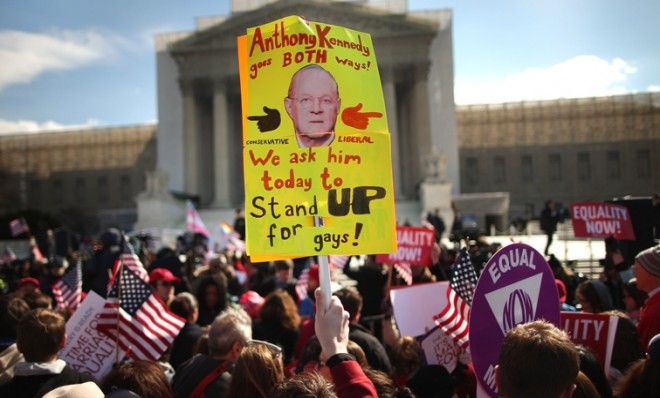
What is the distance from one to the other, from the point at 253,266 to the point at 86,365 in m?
4.59

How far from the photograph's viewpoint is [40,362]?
12.2 ft

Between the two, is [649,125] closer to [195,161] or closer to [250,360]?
[195,161]

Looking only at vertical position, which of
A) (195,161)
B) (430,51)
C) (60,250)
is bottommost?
(60,250)

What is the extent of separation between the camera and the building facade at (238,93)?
142 ft

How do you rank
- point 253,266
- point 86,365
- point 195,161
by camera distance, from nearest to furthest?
point 86,365
point 253,266
point 195,161

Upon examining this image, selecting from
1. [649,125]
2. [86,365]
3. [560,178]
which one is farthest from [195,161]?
[86,365]

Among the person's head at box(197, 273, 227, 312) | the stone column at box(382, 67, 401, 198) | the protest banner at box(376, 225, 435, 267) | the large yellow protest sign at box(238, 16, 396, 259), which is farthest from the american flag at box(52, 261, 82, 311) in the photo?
the stone column at box(382, 67, 401, 198)

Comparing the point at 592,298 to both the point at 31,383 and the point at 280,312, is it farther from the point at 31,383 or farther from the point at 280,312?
the point at 31,383

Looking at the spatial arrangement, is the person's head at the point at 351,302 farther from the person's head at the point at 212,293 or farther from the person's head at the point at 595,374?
the person's head at the point at 212,293

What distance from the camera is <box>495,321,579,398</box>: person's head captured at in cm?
232

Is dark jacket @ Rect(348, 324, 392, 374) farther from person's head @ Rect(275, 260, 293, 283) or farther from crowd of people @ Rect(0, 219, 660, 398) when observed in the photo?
person's head @ Rect(275, 260, 293, 283)

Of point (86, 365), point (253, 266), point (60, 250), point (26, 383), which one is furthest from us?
point (60, 250)

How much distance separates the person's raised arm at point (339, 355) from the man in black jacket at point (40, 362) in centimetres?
161

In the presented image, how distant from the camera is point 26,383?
3672mm
